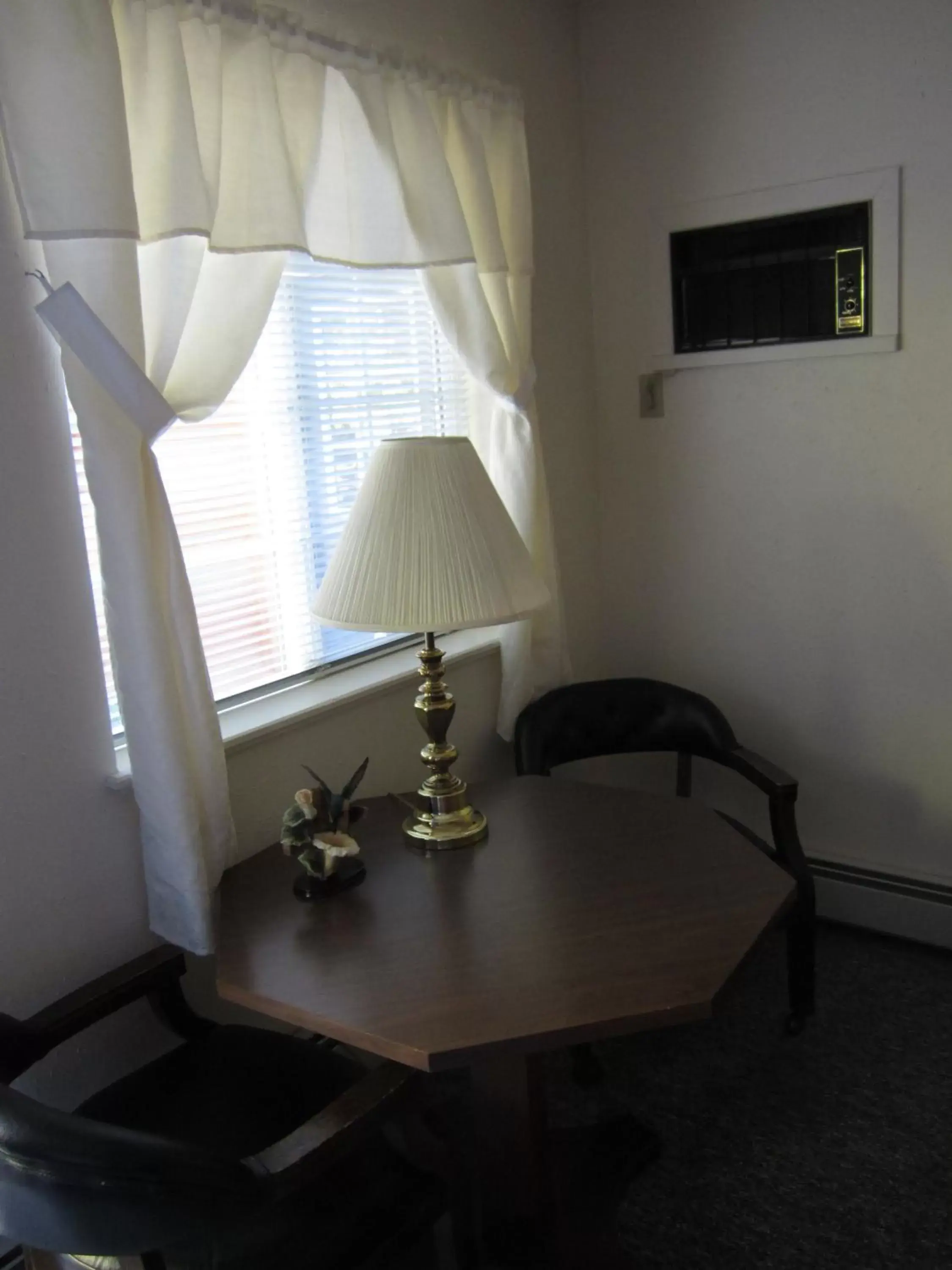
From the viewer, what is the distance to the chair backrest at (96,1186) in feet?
3.26

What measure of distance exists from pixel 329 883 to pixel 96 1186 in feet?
2.24

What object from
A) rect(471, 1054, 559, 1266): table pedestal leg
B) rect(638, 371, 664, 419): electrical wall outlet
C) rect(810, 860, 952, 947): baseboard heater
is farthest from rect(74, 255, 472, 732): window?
rect(810, 860, 952, 947): baseboard heater

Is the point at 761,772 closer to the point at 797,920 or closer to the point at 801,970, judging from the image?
the point at 797,920

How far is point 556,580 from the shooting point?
252 centimetres

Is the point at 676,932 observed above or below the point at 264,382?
below

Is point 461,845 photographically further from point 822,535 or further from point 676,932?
point 822,535

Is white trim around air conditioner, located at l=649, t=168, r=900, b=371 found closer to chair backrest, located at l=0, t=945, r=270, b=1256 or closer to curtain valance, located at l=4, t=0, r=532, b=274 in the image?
curtain valance, located at l=4, t=0, r=532, b=274

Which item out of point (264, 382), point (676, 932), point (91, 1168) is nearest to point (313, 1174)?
point (91, 1168)

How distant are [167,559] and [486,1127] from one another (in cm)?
102

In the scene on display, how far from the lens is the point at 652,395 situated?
2.74 m

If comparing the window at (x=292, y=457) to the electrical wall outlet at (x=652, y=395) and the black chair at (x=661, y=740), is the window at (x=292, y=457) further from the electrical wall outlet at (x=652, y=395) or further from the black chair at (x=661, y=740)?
the electrical wall outlet at (x=652, y=395)

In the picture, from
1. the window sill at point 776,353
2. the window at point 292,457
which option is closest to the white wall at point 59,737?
the window at point 292,457

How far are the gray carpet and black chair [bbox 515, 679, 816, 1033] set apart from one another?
6.0 inches

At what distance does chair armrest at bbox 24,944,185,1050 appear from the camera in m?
1.44
